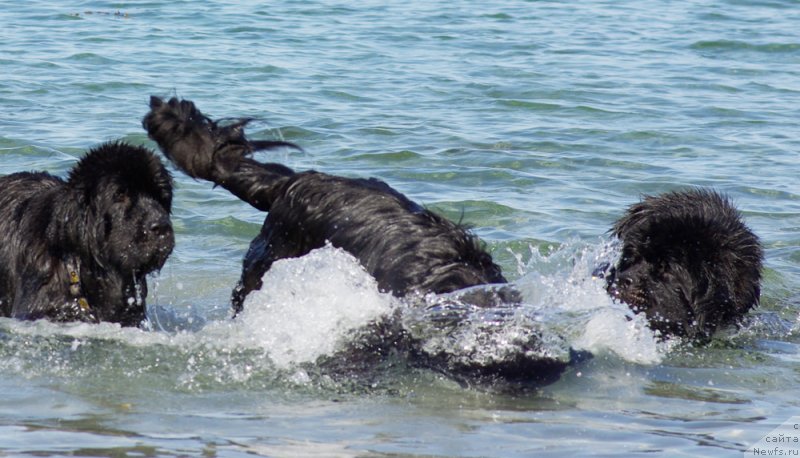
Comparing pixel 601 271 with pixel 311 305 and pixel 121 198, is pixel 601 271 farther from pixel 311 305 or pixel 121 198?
pixel 121 198

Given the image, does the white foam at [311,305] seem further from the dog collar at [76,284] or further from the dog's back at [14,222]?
the dog's back at [14,222]

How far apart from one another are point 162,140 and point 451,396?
187cm

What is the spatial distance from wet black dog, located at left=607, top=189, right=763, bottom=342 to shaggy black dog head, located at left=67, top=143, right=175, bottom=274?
2283 millimetres

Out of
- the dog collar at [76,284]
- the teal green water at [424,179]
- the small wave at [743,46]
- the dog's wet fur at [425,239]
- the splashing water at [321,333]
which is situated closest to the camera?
the teal green water at [424,179]

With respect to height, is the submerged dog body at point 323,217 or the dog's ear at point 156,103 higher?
the dog's ear at point 156,103

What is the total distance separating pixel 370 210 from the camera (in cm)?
598

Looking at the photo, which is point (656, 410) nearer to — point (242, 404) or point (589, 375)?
point (589, 375)

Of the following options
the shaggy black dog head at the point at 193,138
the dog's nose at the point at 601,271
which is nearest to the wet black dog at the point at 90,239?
the shaggy black dog head at the point at 193,138

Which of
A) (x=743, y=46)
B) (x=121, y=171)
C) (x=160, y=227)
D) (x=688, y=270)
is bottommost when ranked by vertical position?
(x=688, y=270)

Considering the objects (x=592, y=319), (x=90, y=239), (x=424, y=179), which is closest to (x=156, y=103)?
(x=90, y=239)

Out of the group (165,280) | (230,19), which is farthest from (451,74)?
(165,280)

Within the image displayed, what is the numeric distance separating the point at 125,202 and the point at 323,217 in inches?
38.0

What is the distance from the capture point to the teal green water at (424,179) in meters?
5.11

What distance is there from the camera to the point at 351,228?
596 cm
